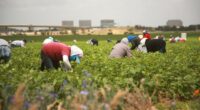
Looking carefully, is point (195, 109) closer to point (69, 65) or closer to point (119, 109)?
point (119, 109)

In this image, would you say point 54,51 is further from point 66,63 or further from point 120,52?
point 120,52

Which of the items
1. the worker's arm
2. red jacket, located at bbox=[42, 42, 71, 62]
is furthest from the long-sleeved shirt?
the worker's arm

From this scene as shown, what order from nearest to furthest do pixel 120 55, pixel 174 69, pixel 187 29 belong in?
1. pixel 174 69
2. pixel 120 55
3. pixel 187 29

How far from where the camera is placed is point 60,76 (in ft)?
20.4

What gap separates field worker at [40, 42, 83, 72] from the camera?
26.3ft

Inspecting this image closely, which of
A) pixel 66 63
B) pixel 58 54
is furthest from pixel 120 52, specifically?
pixel 66 63

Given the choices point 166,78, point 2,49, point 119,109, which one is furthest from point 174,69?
point 2,49

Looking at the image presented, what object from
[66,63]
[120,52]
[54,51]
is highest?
[54,51]

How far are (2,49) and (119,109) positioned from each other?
5.69m

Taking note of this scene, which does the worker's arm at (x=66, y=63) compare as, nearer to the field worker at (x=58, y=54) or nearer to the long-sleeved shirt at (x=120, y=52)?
the field worker at (x=58, y=54)

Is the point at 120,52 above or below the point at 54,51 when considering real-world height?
below

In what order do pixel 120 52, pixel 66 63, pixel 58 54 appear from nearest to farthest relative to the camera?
pixel 66 63 < pixel 58 54 < pixel 120 52

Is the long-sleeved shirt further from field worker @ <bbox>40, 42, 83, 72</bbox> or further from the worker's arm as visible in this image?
the worker's arm

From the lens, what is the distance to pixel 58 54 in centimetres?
858
